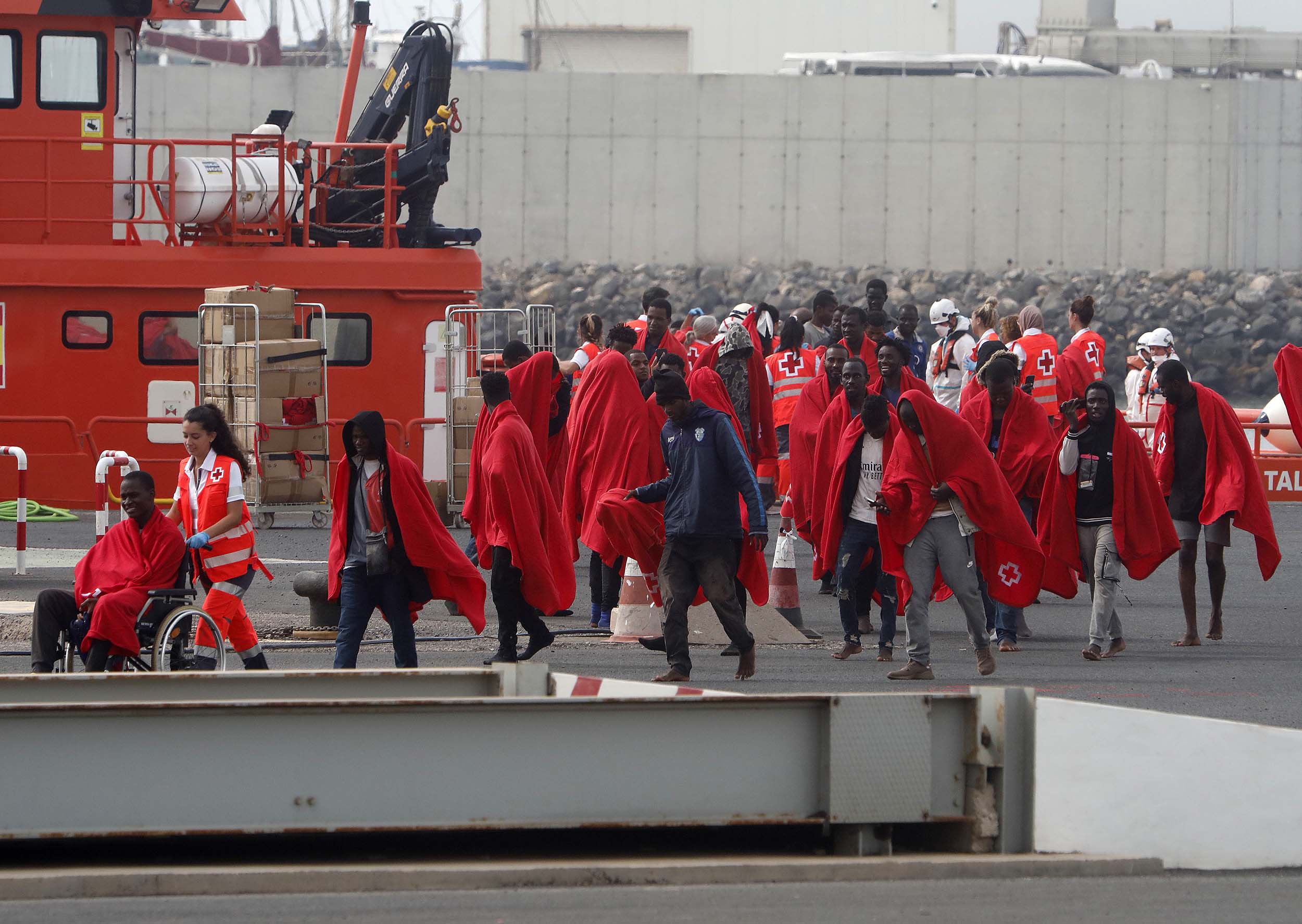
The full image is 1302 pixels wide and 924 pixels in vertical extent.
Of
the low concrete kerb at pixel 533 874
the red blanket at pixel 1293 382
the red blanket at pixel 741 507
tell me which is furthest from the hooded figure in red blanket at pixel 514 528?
the red blanket at pixel 1293 382

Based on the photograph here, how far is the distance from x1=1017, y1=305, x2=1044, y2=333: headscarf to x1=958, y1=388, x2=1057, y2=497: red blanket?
12.0 feet

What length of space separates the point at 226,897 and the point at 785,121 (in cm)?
4507

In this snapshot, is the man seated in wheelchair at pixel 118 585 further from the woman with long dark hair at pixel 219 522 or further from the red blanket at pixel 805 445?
the red blanket at pixel 805 445

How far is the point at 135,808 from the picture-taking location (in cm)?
619

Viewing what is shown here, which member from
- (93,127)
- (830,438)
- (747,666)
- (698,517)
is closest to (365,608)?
(698,517)

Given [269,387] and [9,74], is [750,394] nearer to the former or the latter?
[269,387]

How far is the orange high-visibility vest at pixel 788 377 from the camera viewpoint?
1565cm

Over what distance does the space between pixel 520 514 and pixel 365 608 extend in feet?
4.15

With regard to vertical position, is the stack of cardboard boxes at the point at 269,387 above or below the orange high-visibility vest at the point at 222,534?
above

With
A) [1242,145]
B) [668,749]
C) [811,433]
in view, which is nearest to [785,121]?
[1242,145]

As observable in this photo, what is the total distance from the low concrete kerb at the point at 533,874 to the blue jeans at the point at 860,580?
445 cm

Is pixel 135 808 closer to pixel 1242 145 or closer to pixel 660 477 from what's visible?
pixel 660 477

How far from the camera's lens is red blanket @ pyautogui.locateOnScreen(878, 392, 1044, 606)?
33.5 feet

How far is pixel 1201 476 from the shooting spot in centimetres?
1198
